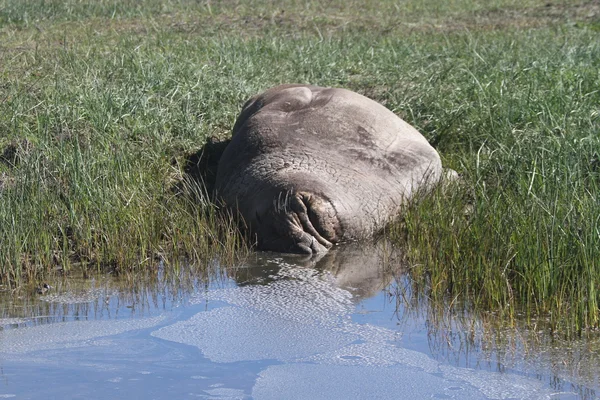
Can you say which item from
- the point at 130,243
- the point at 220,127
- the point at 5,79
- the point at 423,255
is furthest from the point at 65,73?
the point at 423,255

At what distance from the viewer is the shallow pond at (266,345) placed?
4457 millimetres

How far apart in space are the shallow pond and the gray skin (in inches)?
23.2

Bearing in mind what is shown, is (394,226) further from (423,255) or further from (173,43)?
(173,43)

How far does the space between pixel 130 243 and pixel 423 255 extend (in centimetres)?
183

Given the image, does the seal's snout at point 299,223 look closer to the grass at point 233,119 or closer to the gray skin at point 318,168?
the gray skin at point 318,168

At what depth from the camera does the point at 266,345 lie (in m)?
4.97

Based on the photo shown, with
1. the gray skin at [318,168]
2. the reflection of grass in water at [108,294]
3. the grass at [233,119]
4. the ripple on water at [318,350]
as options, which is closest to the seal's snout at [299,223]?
the gray skin at [318,168]

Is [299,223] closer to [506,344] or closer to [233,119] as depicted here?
[506,344]

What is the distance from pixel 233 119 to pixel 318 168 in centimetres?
176

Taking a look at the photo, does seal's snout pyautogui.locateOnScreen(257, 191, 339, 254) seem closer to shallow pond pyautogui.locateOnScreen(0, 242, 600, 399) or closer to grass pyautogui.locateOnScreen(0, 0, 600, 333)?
grass pyautogui.locateOnScreen(0, 0, 600, 333)

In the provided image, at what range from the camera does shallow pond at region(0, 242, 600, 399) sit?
4.46 m

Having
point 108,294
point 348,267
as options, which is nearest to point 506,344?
point 348,267

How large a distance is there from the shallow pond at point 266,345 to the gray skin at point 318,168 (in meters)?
0.59

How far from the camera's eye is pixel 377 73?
973 centimetres
